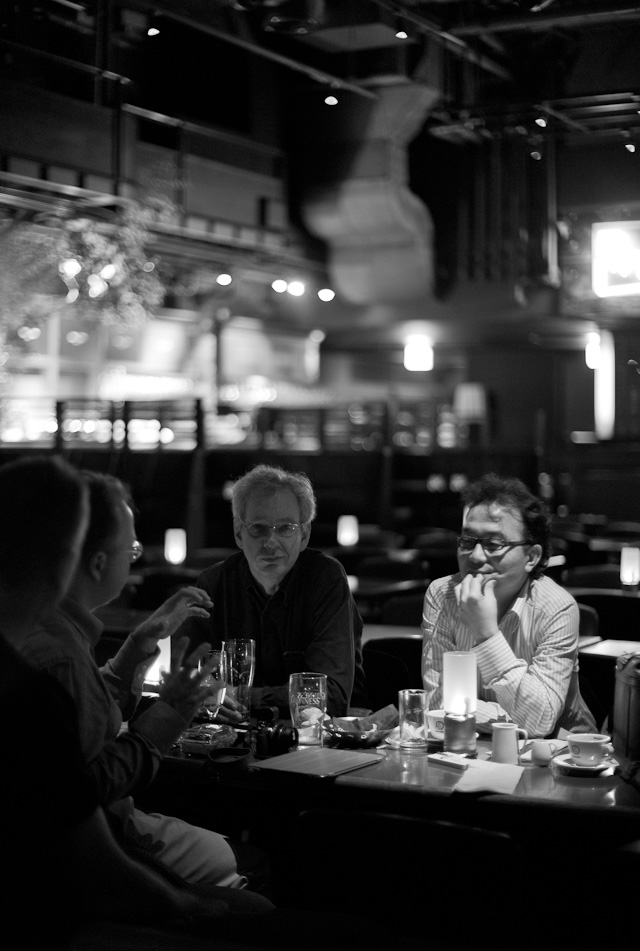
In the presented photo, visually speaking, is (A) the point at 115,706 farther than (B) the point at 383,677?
No

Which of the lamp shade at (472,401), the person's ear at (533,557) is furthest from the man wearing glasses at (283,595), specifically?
the lamp shade at (472,401)

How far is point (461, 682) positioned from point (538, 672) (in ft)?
0.83

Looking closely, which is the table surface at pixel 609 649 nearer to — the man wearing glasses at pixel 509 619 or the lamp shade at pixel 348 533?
the man wearing glasses at pixel 509 619

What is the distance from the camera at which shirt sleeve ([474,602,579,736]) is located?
2.94 m

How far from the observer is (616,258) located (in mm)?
10898

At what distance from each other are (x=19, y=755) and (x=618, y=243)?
10.1m

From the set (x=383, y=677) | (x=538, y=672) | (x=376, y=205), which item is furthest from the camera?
(x=376, y=205)

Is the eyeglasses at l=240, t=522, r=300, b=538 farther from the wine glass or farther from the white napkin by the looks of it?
the white napkin

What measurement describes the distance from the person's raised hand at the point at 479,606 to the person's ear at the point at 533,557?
6.2 inches

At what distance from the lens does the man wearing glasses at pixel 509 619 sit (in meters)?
2.97

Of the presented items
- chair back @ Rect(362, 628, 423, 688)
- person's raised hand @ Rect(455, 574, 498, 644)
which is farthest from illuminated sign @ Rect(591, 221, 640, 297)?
person's raised hand @ Rect(455, 574, 498, 644)

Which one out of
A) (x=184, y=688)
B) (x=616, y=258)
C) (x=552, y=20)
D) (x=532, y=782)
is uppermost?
(x=552, y=20)

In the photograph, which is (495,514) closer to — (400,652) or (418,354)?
(400,652)

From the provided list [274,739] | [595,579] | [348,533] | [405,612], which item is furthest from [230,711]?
[348,533]
